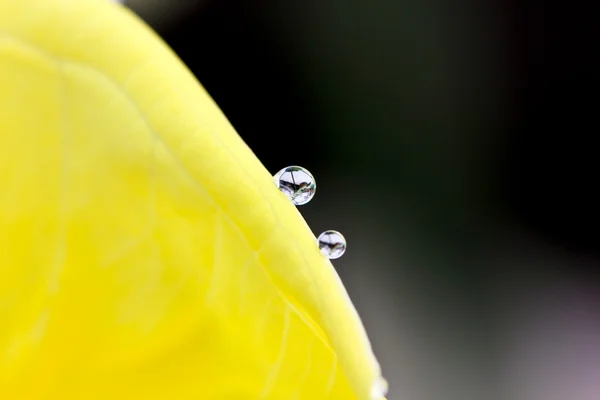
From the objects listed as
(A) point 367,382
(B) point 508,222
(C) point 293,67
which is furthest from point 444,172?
(A) point 367,382

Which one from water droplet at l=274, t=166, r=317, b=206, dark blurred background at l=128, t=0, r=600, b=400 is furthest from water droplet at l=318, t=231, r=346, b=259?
dark blurred background at l=128, t=0, r=600, b=400

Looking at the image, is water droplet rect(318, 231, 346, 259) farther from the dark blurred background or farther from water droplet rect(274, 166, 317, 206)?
the dark blurred background

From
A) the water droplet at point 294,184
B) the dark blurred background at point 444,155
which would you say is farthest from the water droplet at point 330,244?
the dark blurred background at point 444,155

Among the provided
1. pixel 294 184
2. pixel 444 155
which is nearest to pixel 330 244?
pixel 294 184

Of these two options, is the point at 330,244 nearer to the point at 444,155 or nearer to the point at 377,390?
the point at 377,390

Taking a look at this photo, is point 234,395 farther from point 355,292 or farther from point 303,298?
point 355,292

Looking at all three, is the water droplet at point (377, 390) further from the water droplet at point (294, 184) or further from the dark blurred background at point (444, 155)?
the dark blurred background at point (444, 155)

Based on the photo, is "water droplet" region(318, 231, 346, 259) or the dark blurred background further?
the dark blurred background
